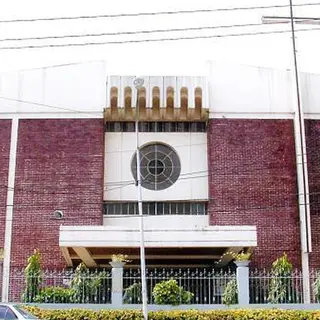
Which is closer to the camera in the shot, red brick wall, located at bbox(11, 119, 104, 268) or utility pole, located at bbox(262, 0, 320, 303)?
utility pole, located at bbox(262, 0, 320, 303)

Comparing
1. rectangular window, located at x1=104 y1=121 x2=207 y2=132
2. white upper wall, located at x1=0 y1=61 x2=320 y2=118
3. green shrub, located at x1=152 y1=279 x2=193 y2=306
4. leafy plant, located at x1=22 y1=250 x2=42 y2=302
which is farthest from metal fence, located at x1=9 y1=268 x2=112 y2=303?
white upper wall, located at x1=0 y1=61 x2=320 y2=118

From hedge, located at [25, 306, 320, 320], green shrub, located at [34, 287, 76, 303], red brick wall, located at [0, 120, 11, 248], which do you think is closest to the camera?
hedge, located at [25, 306, 320, 320]

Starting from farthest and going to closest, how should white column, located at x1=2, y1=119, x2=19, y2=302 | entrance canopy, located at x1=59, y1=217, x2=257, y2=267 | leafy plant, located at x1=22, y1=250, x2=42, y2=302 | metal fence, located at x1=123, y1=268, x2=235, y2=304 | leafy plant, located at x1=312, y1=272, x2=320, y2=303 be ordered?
white column, located at x1=2, y1=119, x2=19, y2=302, entrance canopy, located at x1=59, y1=217, x2=257, y2=267, leafy plant, located at x1=312, y1=272, x2=320, y2=303, leafy plant, located at x1=22, y1=250, x2=42, y2=302, metal fence, located at x1=123, y1=268, x2=235, y2=304

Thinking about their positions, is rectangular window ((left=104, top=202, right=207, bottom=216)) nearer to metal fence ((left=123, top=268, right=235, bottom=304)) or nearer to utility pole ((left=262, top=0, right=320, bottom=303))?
utility pole ((left=262, top=0, right=320, bottom=303))

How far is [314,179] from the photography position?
25.3 metres

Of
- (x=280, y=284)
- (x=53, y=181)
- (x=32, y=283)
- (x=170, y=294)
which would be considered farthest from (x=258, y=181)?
(x=32, y=283)

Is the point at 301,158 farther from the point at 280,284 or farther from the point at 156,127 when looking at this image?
the point at 280,284

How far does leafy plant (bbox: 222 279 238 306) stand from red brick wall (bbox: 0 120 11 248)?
9.03 m

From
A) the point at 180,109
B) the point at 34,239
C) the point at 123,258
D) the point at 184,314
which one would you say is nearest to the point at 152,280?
the point at 123,258

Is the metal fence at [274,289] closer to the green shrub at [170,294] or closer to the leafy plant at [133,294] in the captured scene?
the green shrub at [170,294]

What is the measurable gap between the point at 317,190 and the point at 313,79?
14.5 ft

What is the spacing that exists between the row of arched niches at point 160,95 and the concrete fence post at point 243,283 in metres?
7.51

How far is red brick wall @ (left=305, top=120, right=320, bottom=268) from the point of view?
24.6m

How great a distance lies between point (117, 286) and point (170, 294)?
1597mm
